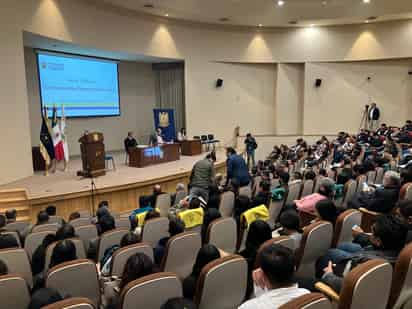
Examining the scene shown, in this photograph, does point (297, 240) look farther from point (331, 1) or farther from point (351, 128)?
point (351, 128)

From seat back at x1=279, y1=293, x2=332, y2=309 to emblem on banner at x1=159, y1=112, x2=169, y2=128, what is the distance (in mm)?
11896

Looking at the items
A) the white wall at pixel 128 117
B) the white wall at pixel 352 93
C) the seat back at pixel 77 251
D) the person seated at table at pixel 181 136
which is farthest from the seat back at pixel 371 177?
the white wall at pixel 352 93

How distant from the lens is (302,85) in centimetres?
1548

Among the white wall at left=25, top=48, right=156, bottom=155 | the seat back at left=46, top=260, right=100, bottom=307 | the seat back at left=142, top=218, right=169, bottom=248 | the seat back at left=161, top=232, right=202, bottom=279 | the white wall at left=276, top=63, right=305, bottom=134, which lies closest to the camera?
the seat back at left=46, top=260, right=100, bottom=307

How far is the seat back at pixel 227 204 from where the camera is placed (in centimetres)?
455

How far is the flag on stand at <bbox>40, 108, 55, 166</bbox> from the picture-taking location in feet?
28.9

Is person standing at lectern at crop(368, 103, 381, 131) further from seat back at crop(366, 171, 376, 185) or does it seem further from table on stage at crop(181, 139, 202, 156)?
seat back at crop(366, 171, 376, 185)

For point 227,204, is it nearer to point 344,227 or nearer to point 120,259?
point 344,227

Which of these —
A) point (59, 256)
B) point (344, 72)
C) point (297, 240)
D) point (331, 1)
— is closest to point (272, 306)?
point (297, 240)

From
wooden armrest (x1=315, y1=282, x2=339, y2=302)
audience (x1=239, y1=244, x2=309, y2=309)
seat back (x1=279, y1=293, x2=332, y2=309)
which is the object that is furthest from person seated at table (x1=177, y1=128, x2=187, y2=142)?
seat back (x1=279, y1=293, x2=332, y2=309)

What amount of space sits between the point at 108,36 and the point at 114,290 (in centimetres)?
1040

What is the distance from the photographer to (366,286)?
63.7 inches

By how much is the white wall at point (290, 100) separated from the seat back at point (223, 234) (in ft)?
41.4

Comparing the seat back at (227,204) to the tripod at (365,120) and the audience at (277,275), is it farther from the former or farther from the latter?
the tripod at (365,120)
